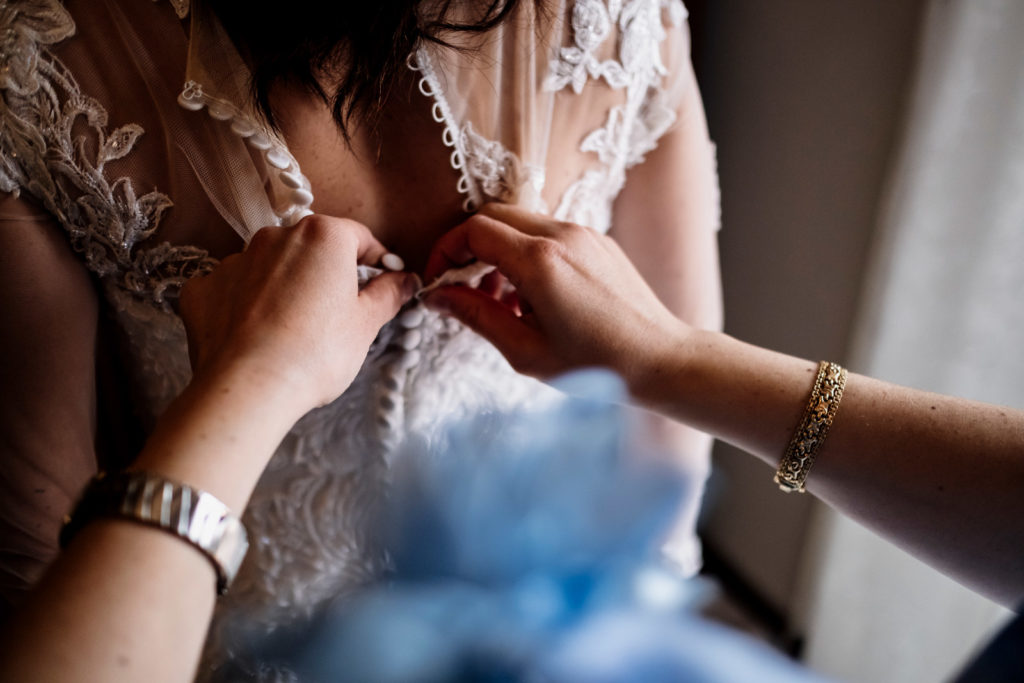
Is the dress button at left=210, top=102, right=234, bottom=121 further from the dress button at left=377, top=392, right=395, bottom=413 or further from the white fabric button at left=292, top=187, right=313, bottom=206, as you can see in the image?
the dress button at left=377, top=392, right=395, bottom=413

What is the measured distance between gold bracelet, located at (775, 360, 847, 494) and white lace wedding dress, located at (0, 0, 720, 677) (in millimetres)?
315

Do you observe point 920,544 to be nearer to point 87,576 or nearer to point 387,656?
point 387,656

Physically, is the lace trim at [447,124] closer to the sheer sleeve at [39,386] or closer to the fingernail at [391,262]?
the fingernail at [391,262]

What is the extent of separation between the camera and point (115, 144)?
562 millimetres

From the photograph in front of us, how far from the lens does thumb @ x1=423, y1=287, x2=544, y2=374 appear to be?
2.02ft

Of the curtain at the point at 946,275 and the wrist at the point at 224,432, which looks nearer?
the wrist at the point at 224,432

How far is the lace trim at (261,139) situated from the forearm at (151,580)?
0.20 meters

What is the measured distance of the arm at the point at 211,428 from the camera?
0.39 metres

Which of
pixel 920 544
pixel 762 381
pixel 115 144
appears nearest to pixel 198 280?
pixel 115 144

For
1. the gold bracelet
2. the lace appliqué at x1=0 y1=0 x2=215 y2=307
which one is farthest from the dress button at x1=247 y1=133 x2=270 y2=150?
the gold bracelet

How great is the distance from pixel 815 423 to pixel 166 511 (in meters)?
0.56

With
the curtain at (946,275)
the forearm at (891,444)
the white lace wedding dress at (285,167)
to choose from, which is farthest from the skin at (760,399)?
the curtain at (946,275)

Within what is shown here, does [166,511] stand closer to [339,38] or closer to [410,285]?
[410,285]

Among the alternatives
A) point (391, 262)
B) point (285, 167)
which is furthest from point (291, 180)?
point (391, 262)
